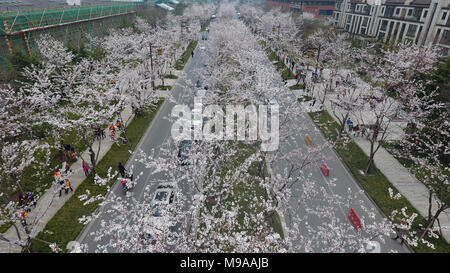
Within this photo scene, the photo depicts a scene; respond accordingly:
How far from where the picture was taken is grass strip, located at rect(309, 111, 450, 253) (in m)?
15.5

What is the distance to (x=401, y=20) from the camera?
51219mm

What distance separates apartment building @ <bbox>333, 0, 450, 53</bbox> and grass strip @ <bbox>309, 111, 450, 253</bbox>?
2931 centimetres

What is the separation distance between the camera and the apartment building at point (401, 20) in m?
42.3

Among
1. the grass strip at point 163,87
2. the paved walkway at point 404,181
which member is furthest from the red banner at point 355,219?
the grass strip at point 163,87

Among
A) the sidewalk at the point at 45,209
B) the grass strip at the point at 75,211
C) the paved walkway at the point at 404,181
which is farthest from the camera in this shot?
the paved walkway at the point at 404,181

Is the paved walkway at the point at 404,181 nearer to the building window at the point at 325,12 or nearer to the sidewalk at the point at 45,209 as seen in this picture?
the sidewalk at the point at 45,209

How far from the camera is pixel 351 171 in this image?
2172 cm

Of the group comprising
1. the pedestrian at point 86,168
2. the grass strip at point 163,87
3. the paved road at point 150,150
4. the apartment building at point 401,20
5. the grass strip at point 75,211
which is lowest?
the grass strip at point 163,87

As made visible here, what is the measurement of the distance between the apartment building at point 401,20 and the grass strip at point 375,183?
96.2 feet

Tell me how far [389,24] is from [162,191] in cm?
5967

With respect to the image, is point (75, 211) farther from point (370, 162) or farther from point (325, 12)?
point (325, 12)
